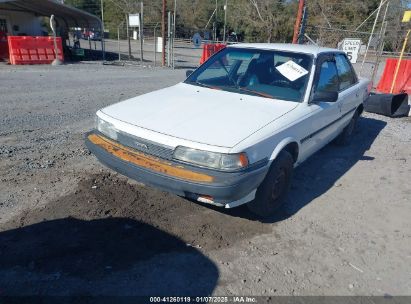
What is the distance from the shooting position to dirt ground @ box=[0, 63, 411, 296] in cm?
264

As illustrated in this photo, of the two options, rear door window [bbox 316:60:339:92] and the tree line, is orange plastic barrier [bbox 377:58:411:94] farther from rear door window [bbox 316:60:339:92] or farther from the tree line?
the tree line

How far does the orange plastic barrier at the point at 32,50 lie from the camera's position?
49.8 feet

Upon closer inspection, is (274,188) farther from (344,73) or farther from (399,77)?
(399,77)

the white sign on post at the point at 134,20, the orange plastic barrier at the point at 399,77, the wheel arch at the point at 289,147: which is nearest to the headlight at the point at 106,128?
the wheel arch at the point at 289,147

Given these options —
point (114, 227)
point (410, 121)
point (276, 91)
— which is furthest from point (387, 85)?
point (114, 227)

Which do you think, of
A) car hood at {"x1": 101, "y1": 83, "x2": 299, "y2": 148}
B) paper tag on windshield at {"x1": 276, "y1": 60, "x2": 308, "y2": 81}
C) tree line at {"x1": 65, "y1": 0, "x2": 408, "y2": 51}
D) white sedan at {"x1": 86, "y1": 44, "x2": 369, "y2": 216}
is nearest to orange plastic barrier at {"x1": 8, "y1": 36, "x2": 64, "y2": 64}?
white sedan at {"x1": 86, "y1": 44, "x2": 369, "y2": 216}

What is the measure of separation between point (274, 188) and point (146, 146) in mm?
1371

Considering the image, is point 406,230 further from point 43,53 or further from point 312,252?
point 43,53

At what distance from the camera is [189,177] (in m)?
2.92

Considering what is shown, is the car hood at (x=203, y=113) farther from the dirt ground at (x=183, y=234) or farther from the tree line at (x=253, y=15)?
the tree line at (x=253, y=15)

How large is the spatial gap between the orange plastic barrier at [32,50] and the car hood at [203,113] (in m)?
14.1

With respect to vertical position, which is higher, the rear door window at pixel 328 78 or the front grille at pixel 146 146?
the rear door window at pixel 328 78

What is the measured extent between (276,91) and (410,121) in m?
5.96

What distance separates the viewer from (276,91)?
396 centimetres
